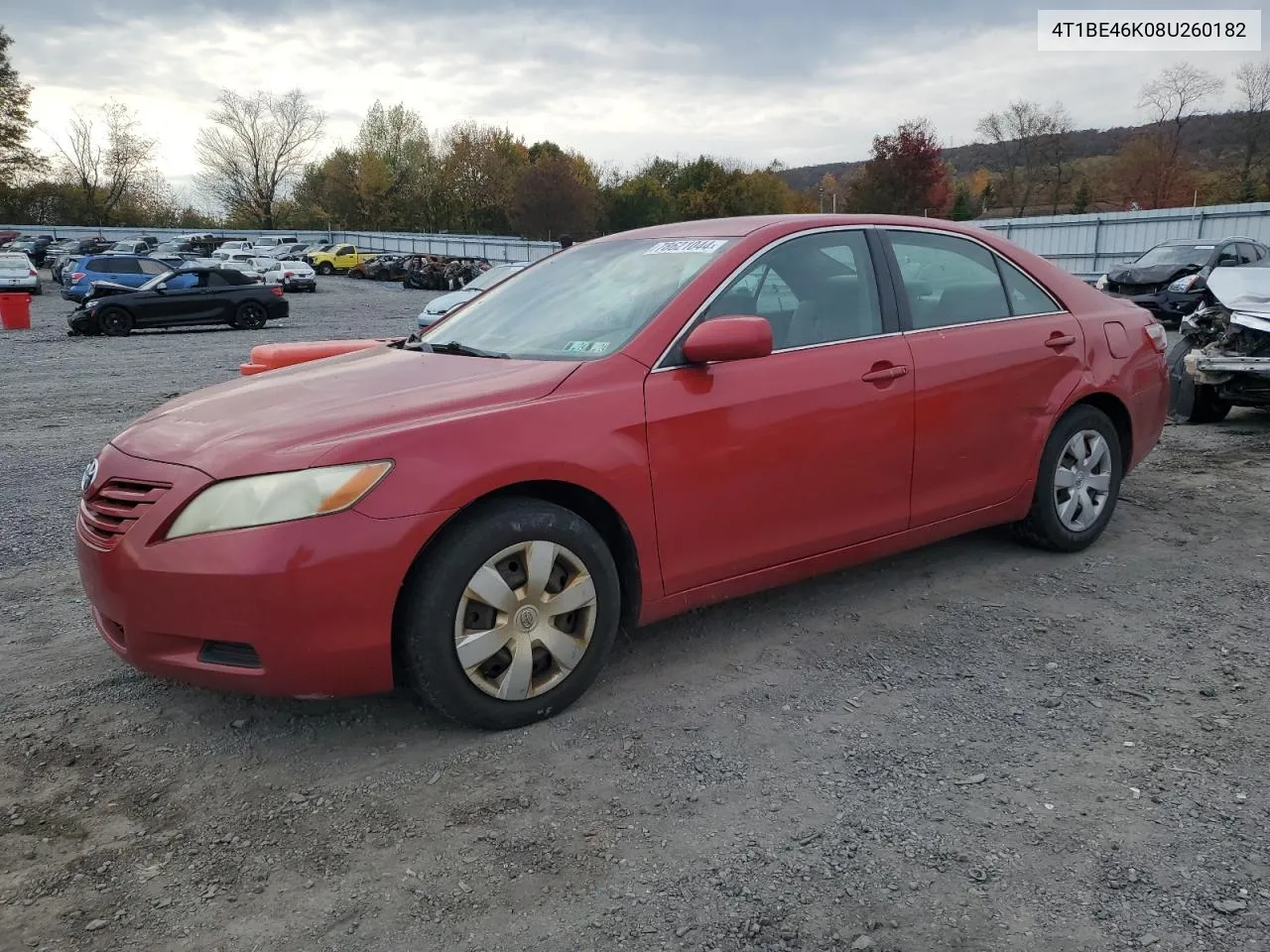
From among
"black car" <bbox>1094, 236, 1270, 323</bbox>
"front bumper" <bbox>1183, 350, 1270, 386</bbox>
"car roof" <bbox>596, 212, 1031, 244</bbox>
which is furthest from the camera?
"black car" <bbox>1094, 236, 1270, 323</bbox>

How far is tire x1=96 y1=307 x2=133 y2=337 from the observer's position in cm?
2039

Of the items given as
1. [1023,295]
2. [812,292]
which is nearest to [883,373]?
[812,292]

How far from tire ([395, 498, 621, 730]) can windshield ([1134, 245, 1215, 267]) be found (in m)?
17.3

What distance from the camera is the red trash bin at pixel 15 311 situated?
21.8 metres

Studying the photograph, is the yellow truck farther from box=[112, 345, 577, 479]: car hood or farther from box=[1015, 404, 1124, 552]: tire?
box=[112, 345, 577, 479]: car hood

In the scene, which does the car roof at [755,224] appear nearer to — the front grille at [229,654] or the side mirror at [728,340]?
the side mirror at [728,340]

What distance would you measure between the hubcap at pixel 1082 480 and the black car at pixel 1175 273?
1303 cm

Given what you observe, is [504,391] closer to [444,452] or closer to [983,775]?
[444,452]

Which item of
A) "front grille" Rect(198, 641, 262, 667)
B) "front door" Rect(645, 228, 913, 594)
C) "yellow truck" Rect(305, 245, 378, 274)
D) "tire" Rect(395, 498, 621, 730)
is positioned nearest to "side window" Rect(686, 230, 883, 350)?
"front door" Rect(645, 228, 913, 594)

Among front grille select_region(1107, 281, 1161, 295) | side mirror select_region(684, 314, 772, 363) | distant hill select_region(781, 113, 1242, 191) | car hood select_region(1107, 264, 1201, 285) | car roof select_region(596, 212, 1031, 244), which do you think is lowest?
front grille select_region(1107, 281, 1161, 295)

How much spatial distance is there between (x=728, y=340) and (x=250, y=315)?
21.6 m

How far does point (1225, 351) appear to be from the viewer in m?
7.80

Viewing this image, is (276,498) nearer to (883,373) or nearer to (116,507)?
(116,507)

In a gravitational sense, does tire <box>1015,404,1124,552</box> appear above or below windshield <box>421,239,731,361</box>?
below
